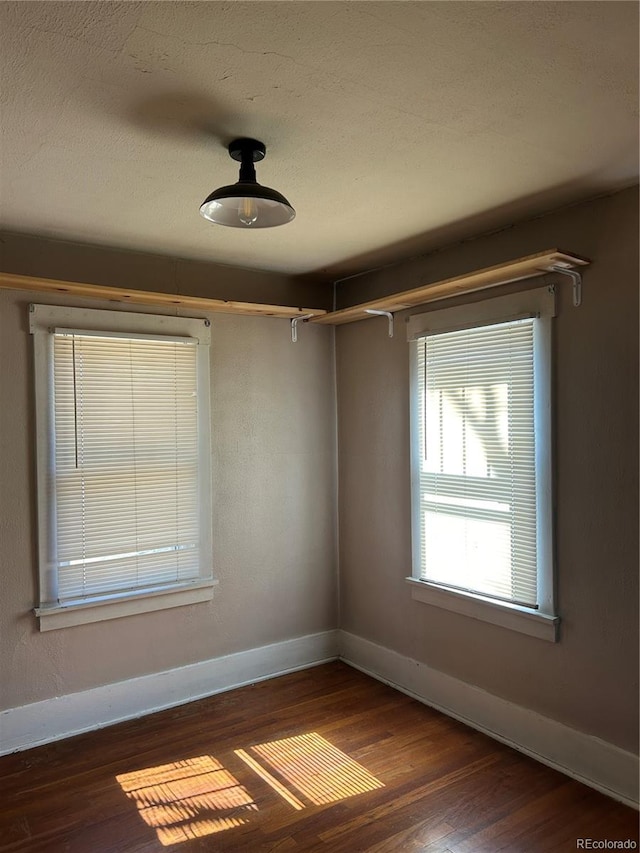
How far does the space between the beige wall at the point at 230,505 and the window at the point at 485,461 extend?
2.70ft

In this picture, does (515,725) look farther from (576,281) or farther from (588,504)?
(576,281)

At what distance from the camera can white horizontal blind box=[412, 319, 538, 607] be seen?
289 cm

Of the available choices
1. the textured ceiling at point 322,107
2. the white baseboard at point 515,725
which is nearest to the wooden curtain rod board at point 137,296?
the textured ceiling at point 322,107

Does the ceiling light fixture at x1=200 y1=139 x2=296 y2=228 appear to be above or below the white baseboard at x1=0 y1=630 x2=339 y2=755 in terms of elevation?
above

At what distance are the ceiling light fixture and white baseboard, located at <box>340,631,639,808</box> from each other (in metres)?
2.52

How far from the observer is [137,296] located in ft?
10.1

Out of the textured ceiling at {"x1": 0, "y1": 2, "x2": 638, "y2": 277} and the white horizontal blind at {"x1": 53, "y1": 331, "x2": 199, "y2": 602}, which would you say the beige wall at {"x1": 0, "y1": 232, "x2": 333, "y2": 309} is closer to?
the textured ceiling at {"x1": 0, "y1": 2, "x2": 638, "y2": 277}

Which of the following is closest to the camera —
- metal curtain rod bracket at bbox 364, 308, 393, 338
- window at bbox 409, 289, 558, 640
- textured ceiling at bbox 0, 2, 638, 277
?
textured ceiling at bbox 0, 2, 638, 277

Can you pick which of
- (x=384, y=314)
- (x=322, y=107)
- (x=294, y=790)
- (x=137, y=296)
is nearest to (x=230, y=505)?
(x=137, y=296)

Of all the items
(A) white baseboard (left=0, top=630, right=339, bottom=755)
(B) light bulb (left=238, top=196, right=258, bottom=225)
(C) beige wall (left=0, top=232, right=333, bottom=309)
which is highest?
(C) beige wall (left=0, top=232, right=333, bottom=309)

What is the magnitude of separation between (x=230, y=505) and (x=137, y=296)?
1.38 metres

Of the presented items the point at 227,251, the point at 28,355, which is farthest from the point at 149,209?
the point at 28,355

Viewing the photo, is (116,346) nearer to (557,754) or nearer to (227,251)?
(227,251)

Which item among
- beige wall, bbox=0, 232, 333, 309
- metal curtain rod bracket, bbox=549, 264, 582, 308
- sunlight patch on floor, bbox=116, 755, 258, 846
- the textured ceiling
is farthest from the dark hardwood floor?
the textured ceiling
